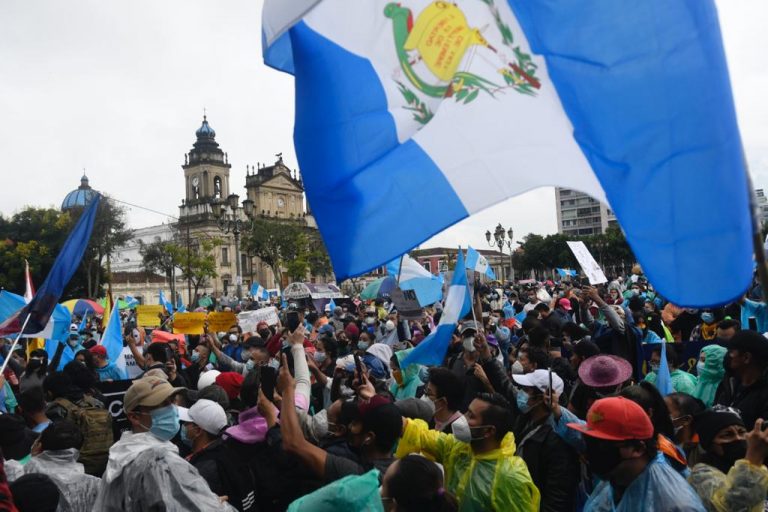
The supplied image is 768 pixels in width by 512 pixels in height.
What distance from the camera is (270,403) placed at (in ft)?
13.4

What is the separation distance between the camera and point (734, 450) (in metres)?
3.51

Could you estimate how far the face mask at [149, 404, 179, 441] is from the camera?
12.5 ft

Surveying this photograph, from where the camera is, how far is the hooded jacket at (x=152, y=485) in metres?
3.20

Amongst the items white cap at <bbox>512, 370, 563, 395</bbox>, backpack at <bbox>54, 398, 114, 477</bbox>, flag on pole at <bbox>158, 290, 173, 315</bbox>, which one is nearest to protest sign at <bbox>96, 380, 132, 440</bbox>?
backpack at <bbox>54, 398, 114, 477</bbox>

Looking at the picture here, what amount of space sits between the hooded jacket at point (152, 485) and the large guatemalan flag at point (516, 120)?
1.22 metres

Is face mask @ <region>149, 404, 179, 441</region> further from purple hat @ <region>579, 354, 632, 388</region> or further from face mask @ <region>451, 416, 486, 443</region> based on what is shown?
purple hat @ <region>579, 354, 632, 388</region>

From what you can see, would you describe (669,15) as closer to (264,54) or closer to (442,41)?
(442,41)

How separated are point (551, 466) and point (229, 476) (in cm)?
185

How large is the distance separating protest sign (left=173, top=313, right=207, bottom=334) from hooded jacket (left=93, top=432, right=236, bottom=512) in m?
7.37

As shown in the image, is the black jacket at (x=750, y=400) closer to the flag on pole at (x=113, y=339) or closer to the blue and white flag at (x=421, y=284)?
the blue and white flag at (x=421, y=284)

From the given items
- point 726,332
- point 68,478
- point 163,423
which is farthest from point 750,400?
point 68,478

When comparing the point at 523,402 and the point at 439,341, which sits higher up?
the point at 439,341

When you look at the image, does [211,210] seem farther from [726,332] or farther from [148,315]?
[726,332]

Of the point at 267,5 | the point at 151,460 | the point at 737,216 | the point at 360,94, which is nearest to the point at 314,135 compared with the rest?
the point at 360,94
